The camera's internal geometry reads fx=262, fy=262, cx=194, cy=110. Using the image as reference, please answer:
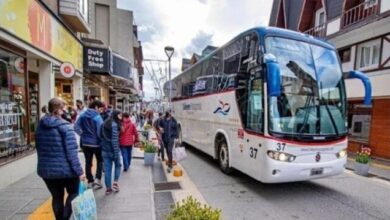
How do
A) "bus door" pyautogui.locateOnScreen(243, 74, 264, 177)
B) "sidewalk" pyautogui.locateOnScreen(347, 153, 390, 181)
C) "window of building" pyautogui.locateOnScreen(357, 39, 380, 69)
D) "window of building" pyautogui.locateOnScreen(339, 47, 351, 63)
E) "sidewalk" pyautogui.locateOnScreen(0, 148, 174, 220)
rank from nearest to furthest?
"sidewalk" pyautogui.locateOnScreen(0, 148, 174, 220) → "bus door" pyautogui.locateOnScreen(243, 74, 264, 177) → "sidewalk" pyautogui.locateOnScreen(347, 153, 390, 181) → "window of building" pyautogui.locateOnScreen(357, 39, 380, 69) → "window of building" pyautogui.locateOnScreen(339, 47, 351, 63)

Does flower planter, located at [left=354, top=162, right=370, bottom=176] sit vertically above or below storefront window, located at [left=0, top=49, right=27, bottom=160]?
below

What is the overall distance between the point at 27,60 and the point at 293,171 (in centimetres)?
733

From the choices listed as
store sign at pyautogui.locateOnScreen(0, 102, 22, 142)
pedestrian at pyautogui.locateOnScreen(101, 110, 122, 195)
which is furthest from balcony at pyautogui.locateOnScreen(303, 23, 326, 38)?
store sign at pyautogui.locateOnScreen(0, 102, 22, 142)

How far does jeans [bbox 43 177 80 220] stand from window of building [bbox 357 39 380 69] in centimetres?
1258

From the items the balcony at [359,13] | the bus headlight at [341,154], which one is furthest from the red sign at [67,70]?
the balcony at [359,13]

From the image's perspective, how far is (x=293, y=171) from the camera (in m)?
5.12

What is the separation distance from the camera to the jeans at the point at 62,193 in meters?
3.37

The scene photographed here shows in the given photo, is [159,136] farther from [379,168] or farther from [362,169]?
[379,168]

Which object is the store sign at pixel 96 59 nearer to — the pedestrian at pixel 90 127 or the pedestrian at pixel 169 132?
the pedestrian at pixel 169 132

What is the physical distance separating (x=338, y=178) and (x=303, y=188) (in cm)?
178

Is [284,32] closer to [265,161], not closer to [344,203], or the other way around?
[265,161]

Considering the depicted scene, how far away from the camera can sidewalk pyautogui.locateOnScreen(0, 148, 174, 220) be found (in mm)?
4273

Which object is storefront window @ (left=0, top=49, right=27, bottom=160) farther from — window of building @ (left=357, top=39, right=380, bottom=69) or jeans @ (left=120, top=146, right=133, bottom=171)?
window of building @ (left=357, top=39, right=380, bottom=69)

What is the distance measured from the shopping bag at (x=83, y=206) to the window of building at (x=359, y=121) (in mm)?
12693
